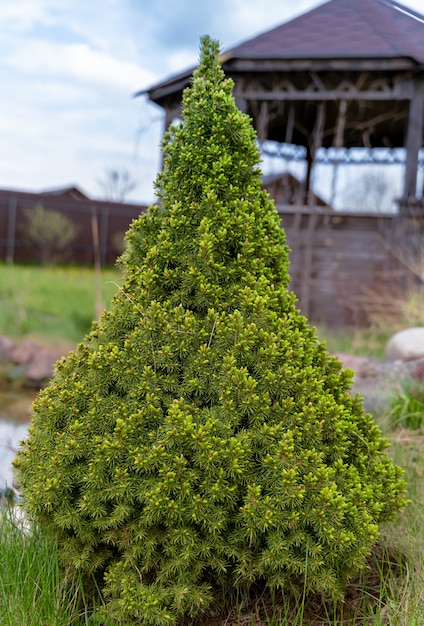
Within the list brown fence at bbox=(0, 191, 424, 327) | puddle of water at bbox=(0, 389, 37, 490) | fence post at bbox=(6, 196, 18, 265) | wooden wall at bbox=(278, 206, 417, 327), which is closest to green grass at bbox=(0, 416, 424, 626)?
puddle of water at bbox=(0, 389, 37, 490)

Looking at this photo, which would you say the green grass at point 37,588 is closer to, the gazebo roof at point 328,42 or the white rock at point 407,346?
the white rock at point 407,346

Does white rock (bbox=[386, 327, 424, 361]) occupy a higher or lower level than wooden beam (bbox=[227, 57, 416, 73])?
lower

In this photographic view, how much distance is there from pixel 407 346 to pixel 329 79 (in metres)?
5.53

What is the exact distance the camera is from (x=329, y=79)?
9875mm

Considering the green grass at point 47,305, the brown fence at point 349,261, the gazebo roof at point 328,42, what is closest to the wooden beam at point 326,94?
the gazebo roof at point 328,42

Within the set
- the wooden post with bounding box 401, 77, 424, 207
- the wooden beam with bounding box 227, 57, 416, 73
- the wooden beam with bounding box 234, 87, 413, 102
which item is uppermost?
the wooden beam with bounding box 227, 57, 416, 73

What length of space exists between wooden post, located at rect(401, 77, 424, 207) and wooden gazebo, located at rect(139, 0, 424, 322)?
0.01 m

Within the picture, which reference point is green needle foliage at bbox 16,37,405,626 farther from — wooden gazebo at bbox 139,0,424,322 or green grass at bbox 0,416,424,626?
wooden gazebo at bbox 139,0,424,322

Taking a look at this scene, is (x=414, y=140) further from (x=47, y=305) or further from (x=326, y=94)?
(x=47, y=305)

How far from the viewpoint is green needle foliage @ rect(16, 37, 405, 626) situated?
1.94 meters

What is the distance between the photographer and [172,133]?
235 centimetres

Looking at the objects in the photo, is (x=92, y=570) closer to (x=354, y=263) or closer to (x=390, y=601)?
(x=390, y=601)

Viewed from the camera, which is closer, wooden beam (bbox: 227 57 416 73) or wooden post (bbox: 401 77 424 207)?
wooden beam (bbox: 227 57 416 73)

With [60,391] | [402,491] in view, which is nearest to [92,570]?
[60,391]
